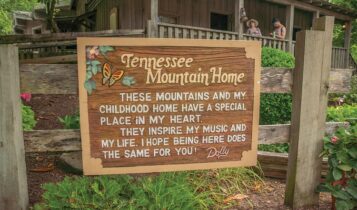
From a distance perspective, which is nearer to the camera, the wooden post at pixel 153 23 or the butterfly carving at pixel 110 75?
the butterfly carving at pixel 110 75

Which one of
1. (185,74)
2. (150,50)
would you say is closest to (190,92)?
(185,74)

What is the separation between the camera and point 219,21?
13.7 meters

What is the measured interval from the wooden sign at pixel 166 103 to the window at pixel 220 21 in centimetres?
1106

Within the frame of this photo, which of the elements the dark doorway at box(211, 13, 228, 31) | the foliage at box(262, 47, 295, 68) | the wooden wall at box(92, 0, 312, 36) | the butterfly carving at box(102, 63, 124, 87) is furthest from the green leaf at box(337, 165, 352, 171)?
the dark doorway at box(211, 13, 228, 31)

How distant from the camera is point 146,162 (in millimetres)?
2758

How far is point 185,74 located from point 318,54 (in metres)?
1.16

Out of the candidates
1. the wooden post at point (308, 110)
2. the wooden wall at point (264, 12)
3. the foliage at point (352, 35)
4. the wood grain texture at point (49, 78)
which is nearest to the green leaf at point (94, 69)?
the wood grain texture at point (49, 78)

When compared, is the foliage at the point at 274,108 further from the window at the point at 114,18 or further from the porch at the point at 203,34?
the window at the point at 114,18

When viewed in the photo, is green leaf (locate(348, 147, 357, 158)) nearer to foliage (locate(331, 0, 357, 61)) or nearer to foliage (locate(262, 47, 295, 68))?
foliage (locate(262, 47, 295, 68))

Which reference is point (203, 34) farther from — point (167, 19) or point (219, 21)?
point (219, 21)

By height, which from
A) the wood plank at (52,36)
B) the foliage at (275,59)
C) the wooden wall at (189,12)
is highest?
the wooden wall at (189,12)

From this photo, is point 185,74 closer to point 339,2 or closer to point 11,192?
point 11,192

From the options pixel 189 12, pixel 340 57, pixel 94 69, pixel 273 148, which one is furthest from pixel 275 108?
pixel 340 57

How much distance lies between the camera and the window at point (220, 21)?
44.4 ft
